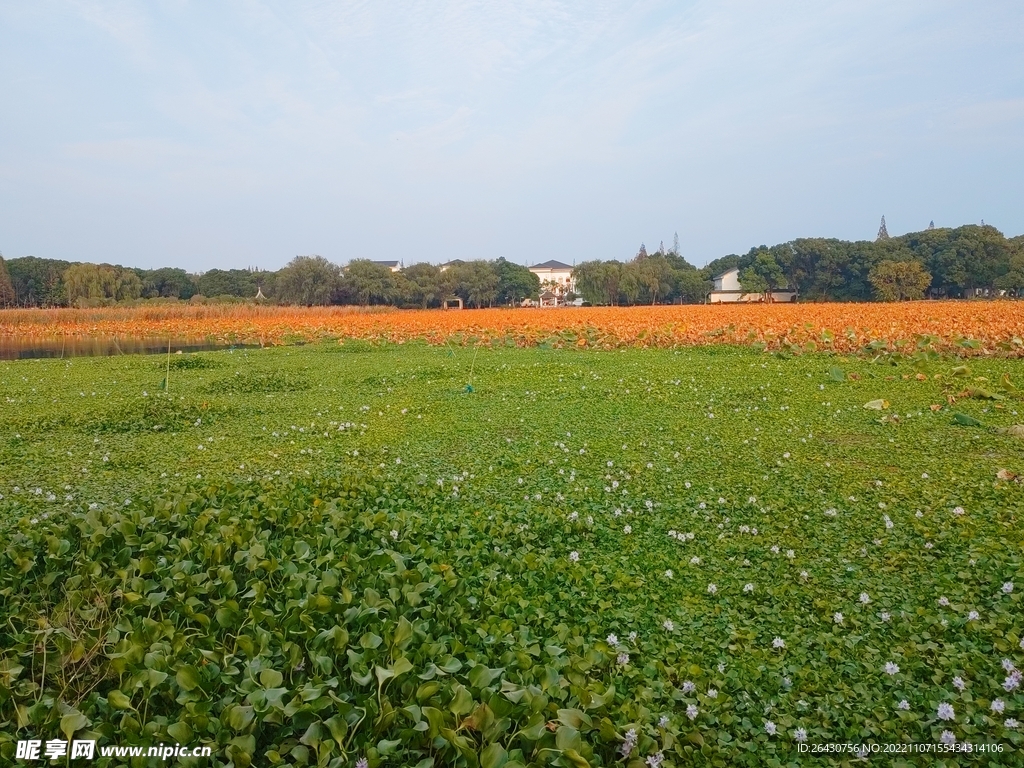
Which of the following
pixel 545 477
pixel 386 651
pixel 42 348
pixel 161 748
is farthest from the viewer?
pixel 42 348

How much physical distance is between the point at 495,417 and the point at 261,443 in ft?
9.17

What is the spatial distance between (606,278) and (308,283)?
31428mm

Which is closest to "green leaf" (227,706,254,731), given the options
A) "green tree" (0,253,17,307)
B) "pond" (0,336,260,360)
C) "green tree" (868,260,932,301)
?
"pond" (0,336,260,360)

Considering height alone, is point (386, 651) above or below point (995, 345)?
below

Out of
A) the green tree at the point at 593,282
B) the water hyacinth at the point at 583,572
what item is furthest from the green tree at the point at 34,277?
the water hyacinth at the point at 583,572

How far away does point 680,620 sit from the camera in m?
3.48

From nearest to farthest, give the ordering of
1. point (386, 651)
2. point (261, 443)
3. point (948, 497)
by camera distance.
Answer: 1. point (386, 651)
2. point (948, 497)
3. point (261, 443)

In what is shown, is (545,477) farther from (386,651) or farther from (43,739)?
(43,739)

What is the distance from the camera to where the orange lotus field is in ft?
50.3

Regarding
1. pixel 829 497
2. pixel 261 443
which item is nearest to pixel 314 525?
pixel 261 443

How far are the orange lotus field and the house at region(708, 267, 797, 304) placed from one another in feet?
116

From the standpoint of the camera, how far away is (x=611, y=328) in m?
21.6

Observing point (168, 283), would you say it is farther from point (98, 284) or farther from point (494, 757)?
point (494, 757)

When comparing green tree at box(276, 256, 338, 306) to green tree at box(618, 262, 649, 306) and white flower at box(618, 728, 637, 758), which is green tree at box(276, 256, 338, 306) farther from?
white flower at box(618, 728, 637, 758)
